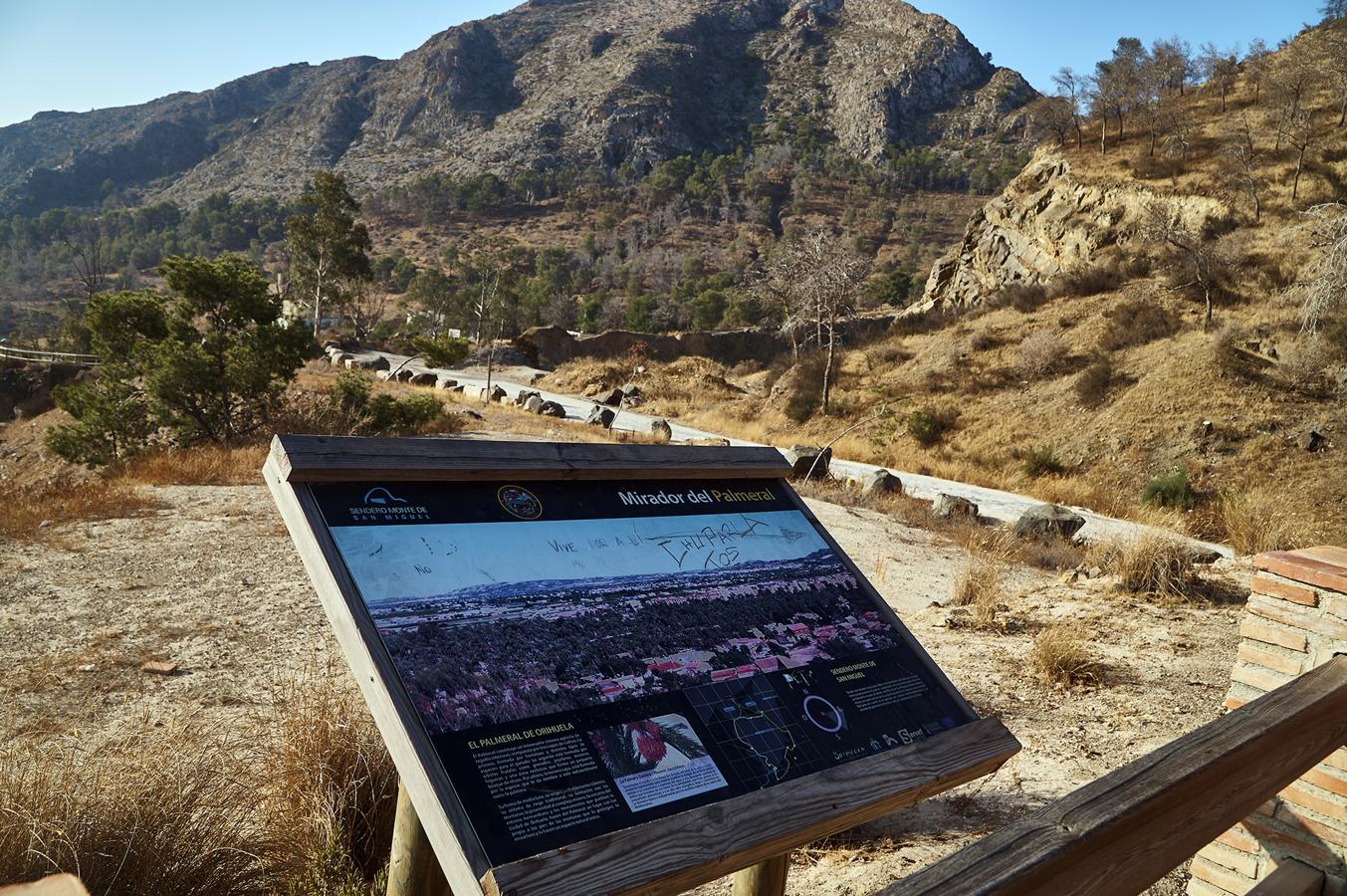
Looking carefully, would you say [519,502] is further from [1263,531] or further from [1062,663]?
[1263,531]

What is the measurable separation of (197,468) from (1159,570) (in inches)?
428

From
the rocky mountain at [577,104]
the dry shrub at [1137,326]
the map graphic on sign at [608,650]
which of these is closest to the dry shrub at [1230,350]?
the dry shrub at [1137,326]

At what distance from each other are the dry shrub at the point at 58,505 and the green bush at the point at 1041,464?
1638 cm

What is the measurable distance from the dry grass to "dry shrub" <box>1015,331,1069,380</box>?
23017 millimetres

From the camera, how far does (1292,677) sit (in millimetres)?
2703

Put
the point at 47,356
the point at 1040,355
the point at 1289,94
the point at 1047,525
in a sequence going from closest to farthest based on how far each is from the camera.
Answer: the point at 1047,525, the point at 1040,355, the point at 1289,94, the point at 47,356

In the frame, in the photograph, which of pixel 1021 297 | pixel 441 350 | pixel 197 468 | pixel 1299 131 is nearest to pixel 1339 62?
pixel 1299 131

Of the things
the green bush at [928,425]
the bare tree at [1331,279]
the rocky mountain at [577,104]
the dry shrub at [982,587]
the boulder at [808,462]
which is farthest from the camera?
the rocky mountain at [577,104]

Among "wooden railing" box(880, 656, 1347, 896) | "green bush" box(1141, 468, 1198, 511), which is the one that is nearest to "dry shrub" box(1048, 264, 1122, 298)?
"green bush" box(1141, 468, 1198, 511)

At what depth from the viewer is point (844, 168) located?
3349 inches

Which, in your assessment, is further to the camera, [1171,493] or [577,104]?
[577,104]

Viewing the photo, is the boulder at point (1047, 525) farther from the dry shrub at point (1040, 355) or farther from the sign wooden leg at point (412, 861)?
the dry shrub at point (1040, 355)

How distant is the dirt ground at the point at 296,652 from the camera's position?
3857 millimetres

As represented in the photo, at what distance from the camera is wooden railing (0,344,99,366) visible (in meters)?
28.5
